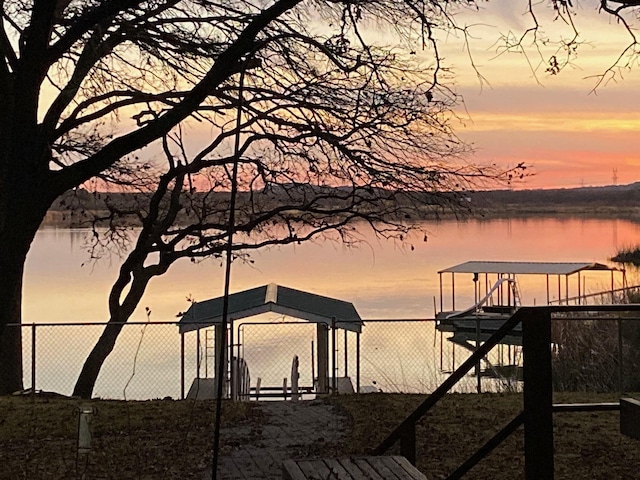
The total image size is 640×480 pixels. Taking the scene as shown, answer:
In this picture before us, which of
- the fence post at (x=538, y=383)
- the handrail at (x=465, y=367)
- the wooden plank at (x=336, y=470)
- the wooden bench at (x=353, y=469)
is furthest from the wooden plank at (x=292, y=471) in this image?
the fence post at (x=538, y=383)

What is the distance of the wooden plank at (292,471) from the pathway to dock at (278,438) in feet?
8.58

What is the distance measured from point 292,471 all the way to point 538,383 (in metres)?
1.64

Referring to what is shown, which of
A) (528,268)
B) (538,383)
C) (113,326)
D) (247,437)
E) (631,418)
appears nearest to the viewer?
(631,418)

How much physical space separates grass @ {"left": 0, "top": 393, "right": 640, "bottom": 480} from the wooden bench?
2.41m

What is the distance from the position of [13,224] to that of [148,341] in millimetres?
18587

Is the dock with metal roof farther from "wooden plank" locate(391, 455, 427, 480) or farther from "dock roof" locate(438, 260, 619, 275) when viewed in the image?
"dock roof" locate(438, 260, 619, 275)

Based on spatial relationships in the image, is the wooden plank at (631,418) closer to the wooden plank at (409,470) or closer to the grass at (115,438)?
the wooden plank at (409,470)

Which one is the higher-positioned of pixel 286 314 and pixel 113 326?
pixel 286 314

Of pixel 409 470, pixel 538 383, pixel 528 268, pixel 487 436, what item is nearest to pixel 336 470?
pixel 409 470

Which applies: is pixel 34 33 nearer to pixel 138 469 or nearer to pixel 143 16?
pixel 138 469

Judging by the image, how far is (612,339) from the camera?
19469 millimetres

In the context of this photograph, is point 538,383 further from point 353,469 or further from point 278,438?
point 278,438

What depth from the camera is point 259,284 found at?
38.5 meters

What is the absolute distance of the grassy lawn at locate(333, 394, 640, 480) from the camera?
890cm
